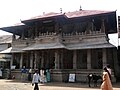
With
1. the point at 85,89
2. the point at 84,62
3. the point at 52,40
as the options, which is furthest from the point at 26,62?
the point at 85,89

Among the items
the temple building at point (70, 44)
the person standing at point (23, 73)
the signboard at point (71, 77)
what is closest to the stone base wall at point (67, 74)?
the temple building at point (70, 44)

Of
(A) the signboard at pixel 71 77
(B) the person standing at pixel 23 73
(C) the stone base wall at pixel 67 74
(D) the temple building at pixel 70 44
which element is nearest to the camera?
(A) the signboard at pixel 71 77

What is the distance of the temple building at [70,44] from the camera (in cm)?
2316

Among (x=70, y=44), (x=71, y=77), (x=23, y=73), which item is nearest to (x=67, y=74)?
(x=71, y=77)

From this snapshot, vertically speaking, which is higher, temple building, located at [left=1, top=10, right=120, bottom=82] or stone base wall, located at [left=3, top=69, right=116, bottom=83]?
temple building, located at [left=1, top=10, right=120, bottom=82]

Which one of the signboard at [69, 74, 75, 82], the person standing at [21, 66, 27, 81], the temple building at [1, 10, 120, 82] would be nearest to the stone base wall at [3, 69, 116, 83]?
the temple building at [1, 10, 120, 82]

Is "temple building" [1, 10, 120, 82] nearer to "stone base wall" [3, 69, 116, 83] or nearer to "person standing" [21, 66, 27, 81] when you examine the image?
"stone base wall" [3, 69, 116, 83]

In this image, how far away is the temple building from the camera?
912 inches

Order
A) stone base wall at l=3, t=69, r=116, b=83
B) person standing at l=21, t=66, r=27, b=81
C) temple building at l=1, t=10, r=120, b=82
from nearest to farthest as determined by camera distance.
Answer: stone base wall at l=3, t=69, r=116, b=83
temple building at l=1, t=10, r=120, b=82
person standing at l=21, t=66, r=27, b=81

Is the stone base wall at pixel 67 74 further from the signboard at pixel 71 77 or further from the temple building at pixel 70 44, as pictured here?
the signboard at pixel 71 77

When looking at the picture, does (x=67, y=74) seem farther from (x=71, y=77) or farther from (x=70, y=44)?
(x=70, y=44)

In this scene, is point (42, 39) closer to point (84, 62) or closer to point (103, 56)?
point (84, 62)

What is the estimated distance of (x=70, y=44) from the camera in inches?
976

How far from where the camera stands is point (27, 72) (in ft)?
83.2
